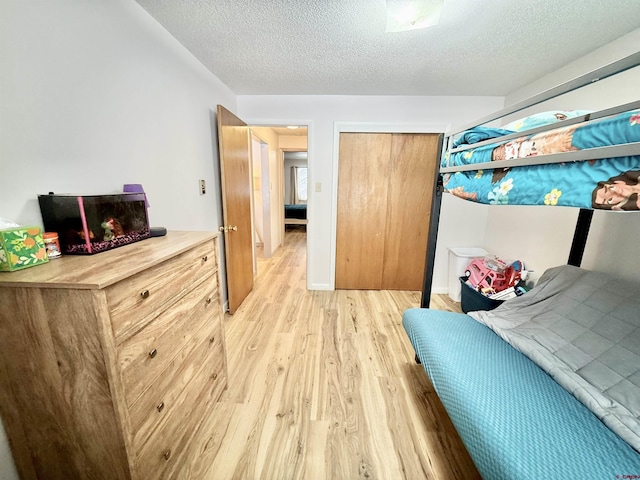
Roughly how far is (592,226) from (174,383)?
2.75 meters

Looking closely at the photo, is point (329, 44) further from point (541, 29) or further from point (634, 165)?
point (634, 165)

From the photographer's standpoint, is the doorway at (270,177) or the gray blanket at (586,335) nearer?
the gray blanket at (586,335)

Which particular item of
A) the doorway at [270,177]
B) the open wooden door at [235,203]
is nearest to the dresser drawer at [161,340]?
the open wooden door at [235,203]

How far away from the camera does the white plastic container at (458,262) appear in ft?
8.42

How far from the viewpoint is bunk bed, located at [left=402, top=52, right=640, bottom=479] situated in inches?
29.2

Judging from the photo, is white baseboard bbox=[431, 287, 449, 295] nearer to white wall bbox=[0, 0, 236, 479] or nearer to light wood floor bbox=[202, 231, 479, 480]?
light wood floor bbox=[202, 231, 479, 480]

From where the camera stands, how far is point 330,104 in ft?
8.40

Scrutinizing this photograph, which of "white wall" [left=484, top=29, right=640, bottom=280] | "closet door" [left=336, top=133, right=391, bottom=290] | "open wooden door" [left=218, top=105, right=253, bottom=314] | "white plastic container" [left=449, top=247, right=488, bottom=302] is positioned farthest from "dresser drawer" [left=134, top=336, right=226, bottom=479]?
"white wall" [left=484, top=29, right=640, bottom=280]

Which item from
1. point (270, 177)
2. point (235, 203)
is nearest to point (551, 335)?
point (235, 203)

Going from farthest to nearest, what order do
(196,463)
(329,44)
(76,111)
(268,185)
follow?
(268,185) < (329,44) < (196,463) < (76,111)

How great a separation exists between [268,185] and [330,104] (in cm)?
208

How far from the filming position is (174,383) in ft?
3.34

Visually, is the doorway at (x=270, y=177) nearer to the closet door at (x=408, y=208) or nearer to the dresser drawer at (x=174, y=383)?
the closet door at (x=408, y=208)

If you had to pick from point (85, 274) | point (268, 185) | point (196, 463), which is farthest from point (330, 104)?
point (196, 463)
